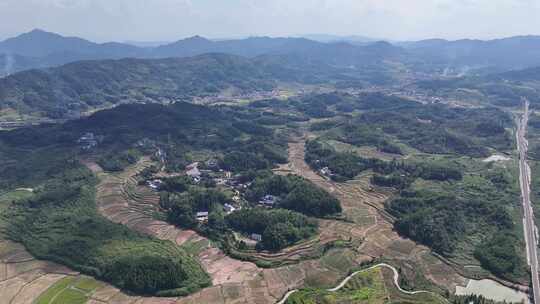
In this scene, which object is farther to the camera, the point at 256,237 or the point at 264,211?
the point at 264,211

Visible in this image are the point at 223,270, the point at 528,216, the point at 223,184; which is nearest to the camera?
the point at 223,270

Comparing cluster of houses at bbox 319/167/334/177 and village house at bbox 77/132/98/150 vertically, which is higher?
village house at bbox 77/132/98/150

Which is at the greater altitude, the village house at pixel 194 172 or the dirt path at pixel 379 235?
the village house at pixel 194 172

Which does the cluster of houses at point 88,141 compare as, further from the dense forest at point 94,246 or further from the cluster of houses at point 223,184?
the cluster of houses at point 223,184

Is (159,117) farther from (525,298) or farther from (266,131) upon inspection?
(525,298)

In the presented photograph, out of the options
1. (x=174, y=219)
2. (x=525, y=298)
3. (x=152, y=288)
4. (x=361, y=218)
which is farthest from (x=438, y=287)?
(x=174, y=219)

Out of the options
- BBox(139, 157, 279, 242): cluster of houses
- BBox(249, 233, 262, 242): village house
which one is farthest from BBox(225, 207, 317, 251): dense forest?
BBox(139, 157, 279, 242): cluster of houses

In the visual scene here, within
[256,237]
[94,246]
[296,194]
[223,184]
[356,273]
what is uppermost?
[296,194]

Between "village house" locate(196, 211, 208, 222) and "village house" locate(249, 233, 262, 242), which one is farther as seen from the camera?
"village house" locate(196, 211, 208, 222)

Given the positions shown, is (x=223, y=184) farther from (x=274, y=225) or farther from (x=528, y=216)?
(x=528, y=216)

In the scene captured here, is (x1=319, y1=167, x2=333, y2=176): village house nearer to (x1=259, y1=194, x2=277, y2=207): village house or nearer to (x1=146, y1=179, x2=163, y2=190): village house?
(x1=259, y1=194, x2=277, y2=207): village house

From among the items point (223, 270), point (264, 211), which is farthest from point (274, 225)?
point (223, 270)

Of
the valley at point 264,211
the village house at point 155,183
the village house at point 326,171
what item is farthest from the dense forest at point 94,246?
the village house at point 326,171
